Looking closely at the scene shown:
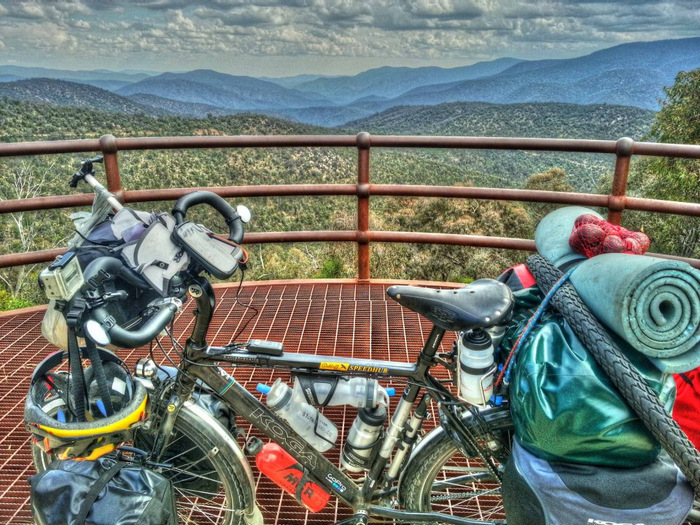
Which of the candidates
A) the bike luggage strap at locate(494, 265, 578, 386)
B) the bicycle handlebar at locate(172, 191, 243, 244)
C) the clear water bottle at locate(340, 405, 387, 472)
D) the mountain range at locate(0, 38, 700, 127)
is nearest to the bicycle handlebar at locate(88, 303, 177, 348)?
the bicycle handlebar at locate(172, 191, 243, 244)

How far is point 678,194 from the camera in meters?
14.3

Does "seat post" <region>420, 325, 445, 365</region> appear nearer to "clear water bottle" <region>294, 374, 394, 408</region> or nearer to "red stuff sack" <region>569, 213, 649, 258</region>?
"clear water bottle" <region>294, 374, 394, 408</region>

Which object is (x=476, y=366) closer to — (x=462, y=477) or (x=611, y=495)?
(x=611, y=495)

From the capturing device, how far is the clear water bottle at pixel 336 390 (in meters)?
1.75

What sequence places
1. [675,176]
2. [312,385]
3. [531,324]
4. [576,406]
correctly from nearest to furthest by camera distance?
[576,406], [531,324], [312,385], [675,176]

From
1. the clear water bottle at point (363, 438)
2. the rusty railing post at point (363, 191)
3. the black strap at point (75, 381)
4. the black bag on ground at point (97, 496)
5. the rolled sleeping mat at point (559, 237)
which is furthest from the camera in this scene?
the rusty railing post at point (363, 191)

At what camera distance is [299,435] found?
186 cm

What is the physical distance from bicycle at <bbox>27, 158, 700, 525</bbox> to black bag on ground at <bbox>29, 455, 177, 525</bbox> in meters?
0.16

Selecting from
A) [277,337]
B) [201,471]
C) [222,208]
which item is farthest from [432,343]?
[277,337]

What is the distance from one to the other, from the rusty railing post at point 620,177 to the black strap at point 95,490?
2.92 metres

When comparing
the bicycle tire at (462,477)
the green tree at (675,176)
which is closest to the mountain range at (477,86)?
the green tree at (675,176)

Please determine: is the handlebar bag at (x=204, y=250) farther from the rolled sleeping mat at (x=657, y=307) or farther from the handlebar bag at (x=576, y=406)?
the rolled sleeping mat at (x=657, y=307)

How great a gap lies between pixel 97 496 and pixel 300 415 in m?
0.61

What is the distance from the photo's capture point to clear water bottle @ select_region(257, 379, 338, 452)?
180 centimetres
